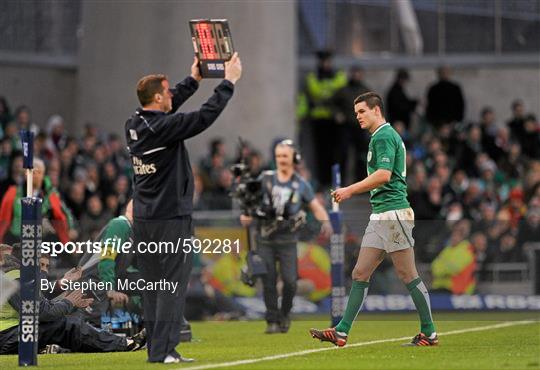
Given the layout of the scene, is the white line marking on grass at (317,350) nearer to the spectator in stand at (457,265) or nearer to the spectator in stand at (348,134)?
the spectator in stand at (457,265)

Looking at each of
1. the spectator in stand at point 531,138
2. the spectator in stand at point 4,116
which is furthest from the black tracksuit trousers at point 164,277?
the spectator in stand at point 531,138

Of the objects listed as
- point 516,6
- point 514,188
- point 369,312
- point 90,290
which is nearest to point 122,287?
point 90,290

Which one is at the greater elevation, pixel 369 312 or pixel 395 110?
pixel 395 110

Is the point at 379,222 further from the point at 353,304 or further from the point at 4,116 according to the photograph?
the point at 4,116

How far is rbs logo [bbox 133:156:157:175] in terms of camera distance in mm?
13289

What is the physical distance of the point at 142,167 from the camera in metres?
13.3

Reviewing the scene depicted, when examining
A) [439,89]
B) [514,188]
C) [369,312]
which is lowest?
[369,312]

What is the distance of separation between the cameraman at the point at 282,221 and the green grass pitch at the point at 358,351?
1.98ft

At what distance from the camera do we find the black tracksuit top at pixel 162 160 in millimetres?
13141

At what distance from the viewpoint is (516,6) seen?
33188mm

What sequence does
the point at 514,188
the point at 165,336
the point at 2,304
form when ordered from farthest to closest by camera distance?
the point at 514,188 → the point at 2,304 → the point at 165,336

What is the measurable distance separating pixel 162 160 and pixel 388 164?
2.29 metres

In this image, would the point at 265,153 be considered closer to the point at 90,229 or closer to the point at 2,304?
the point at 90,229

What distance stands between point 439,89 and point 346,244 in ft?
31.6
